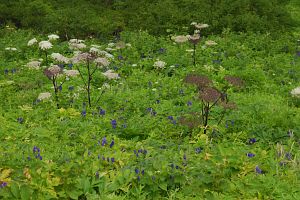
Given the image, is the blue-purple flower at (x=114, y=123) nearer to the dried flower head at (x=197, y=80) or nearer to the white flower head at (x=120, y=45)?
the dried flower head at (x=197, y=80)

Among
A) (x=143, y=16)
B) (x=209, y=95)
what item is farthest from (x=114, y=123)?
(x=143, y=16)

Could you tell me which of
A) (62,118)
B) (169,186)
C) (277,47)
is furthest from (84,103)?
(277,47)

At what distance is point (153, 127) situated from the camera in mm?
6707

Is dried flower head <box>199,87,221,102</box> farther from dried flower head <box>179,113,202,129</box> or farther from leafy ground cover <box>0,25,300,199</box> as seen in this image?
dried flower head <box>179,113,202,129</box>

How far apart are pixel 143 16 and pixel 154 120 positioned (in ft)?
27.0

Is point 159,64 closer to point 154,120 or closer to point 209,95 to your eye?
point 154,120

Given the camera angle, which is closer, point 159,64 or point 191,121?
point 191,121

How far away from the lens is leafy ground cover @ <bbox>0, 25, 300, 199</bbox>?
15.2 ft

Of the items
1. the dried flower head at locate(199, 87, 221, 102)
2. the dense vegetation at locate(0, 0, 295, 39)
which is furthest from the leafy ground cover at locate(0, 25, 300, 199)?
the dense vegetation at locate(0, 0, 295, 39)

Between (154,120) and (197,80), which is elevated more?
(197,80)

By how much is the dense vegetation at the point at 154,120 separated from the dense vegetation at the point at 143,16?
0.95 feet

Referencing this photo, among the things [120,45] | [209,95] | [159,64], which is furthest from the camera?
[120,45]

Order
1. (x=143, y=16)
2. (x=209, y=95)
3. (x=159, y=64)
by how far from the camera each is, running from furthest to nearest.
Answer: (x=143, y=16) < (x=159, y=64) < (x=209, y=95)

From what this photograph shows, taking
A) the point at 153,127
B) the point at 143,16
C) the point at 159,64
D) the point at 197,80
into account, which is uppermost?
the point at 197,80
